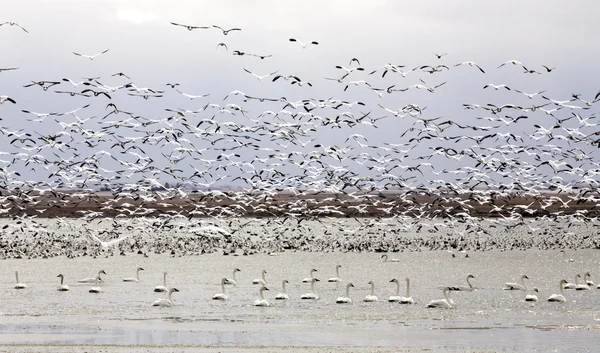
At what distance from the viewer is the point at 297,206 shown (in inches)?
3927

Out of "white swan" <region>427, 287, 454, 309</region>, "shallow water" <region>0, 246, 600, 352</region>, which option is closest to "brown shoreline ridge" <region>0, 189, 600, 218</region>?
"shallow water" <region>0, 246, 600, 352</region>

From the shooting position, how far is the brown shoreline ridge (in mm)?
48000

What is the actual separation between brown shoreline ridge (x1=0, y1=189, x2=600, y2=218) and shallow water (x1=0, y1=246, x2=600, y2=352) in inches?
Result: 198

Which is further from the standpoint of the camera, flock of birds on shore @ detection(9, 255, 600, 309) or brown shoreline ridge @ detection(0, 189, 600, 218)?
brown shoreline ridge @ detection(0, 189, 600, 218)

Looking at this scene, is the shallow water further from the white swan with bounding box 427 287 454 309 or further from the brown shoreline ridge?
the brown shoreline ridge

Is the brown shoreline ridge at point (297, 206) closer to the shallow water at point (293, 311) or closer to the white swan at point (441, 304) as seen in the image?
the shallow water at point (293, 311)

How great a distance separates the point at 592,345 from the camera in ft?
71.5

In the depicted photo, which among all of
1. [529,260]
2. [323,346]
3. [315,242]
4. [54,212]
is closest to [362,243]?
[315,242]

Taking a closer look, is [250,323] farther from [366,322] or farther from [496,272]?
[496,272]

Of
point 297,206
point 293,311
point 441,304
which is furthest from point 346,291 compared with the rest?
point 297,206

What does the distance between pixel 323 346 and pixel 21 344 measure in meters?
6.22

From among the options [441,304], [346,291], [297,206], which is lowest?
[441,304]

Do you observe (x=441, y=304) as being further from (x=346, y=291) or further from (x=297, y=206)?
(x=297, y=206)

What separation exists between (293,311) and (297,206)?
236ft
